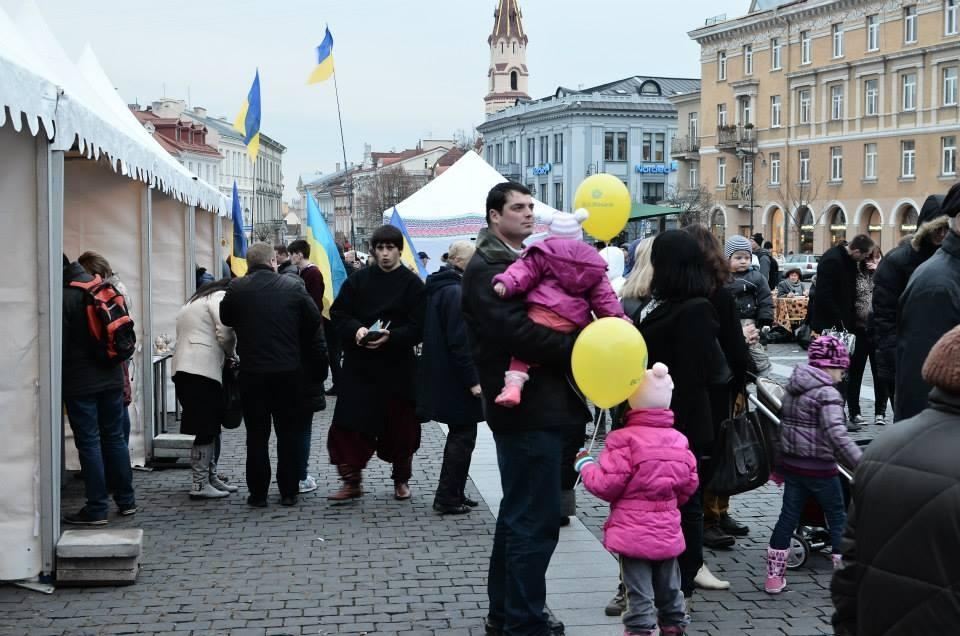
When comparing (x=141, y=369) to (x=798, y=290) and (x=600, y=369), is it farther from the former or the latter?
(x=798, y=290)

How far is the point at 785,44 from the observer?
62.6 m

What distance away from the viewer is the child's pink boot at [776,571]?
20.5 ft

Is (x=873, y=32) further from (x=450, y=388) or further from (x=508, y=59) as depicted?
(x=508, y=59)

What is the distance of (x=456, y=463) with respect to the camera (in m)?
8.27

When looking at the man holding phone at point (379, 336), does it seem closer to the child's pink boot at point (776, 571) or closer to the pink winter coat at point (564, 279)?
the child's pink boot at point (776, 571)

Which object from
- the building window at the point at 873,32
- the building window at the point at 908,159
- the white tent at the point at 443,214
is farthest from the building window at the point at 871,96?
the white tent at the point at 443,214

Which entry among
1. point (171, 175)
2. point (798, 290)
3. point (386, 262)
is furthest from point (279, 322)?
point (798, 290)

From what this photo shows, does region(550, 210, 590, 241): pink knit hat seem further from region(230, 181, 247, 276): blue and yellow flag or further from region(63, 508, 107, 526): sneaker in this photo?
Answer: region(230, 181, 247, 276): blue and yellow flag

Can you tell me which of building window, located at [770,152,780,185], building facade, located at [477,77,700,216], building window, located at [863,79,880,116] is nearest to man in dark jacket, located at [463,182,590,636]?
building window, located at [863,79,880,116]

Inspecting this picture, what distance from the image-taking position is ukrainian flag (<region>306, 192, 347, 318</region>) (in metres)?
11.4

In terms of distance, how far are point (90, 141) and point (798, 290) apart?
21.1m

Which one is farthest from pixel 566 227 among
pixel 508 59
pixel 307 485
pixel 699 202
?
pixel 508 59

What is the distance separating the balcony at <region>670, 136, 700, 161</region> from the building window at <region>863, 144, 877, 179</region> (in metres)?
16.1

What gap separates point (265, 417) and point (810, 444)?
4.03 metres
